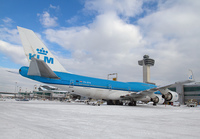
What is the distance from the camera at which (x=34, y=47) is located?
57.6 feet

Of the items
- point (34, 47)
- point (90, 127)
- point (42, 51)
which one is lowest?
point (90, 127)

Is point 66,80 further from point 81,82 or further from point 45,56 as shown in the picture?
point 45,56

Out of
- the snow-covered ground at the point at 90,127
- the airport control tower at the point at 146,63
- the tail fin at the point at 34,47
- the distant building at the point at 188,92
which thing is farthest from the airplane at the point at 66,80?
the airport control tower at the point at 146,63

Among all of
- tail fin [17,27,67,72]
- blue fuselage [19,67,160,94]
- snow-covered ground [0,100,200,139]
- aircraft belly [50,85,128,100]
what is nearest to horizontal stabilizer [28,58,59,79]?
blue fuselage [19,67,160,94]

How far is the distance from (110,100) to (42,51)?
43.8ft

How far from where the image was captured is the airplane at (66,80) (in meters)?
16.5

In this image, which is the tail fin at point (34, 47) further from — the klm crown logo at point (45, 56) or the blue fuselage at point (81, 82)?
the blue fuselage at point (81, 82)

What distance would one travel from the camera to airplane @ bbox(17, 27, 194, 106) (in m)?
16.5

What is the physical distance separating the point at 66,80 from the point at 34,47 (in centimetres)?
512

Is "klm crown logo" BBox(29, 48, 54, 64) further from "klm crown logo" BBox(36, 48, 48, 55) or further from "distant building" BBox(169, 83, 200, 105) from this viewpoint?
"distant building" BBox(169, 83, 200, 105)

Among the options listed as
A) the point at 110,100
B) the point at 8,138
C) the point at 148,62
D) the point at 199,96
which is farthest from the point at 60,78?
the point at 148,62

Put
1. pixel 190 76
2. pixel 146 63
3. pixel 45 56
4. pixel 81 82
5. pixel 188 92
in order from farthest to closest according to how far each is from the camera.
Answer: pixel 146 63 → pixel 188 92 → pixel 81 82 → pixel 190 76 → pixel 45 56

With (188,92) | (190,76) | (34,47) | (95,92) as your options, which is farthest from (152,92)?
(188,92)

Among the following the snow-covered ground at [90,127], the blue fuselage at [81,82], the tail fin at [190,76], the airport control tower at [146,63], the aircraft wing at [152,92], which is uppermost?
the airport control tower at [146,63]
